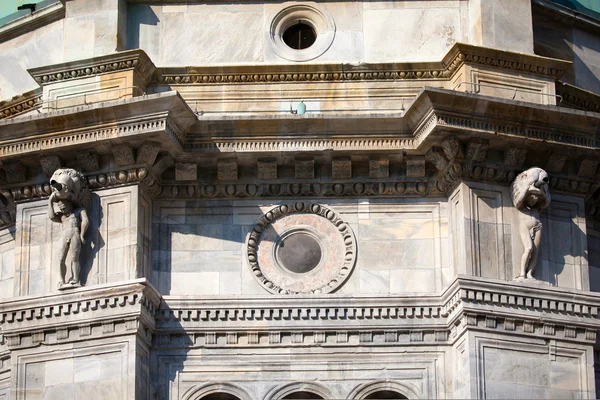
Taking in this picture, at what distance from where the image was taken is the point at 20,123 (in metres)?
36.5

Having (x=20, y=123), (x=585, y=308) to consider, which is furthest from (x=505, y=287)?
(x=20, y=123)

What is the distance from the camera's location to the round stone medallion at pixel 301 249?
3641 cm

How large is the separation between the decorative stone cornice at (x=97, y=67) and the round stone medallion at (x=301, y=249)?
3.68 m

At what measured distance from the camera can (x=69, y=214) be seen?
36.3 m

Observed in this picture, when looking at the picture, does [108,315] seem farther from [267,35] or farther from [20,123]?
[267,35]

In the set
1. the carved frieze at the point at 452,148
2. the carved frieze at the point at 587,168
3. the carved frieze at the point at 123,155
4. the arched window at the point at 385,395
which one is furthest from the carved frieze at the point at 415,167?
the carved frieze at the point at 123,155

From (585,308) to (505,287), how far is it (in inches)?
63.1

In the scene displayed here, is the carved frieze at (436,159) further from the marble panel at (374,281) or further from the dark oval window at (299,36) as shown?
the dark oval window at (299,36)

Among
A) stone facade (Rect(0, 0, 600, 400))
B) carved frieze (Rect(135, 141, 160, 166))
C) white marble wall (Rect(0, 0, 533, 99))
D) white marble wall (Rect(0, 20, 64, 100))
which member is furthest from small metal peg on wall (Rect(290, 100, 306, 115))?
white marble wall (Rect(0, 20, 64, 100))

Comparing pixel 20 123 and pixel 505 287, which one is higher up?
pixel 20 123

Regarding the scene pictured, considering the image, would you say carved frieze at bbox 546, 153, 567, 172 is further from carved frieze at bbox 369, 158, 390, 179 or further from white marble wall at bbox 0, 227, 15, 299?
white marble wall at bbox 0, 227, 15, 299

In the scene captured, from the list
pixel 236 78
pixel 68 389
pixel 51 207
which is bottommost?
pixel 68 389

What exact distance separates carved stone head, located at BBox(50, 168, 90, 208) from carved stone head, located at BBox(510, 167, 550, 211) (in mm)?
7890

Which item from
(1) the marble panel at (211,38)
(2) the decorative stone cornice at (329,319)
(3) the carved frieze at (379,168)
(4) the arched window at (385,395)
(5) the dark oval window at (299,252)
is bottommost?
(4) the arched window at (385,395)
